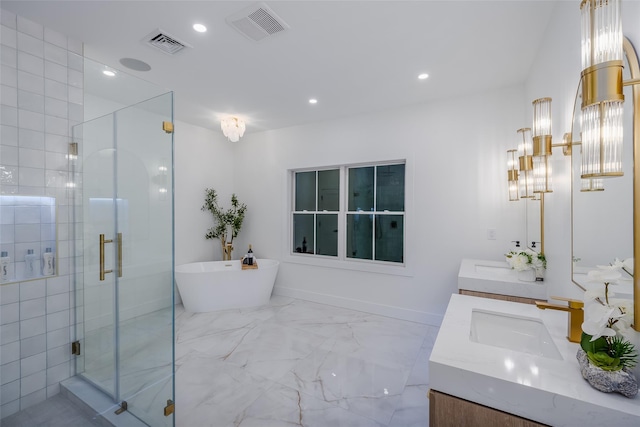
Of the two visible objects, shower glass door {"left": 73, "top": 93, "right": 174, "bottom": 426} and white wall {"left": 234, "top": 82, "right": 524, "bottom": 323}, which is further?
white wall {"left": 234, "top": 82, "right": 524, "bottom": 323}

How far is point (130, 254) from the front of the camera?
2086 millimetres

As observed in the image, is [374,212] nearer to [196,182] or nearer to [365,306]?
[365,306]

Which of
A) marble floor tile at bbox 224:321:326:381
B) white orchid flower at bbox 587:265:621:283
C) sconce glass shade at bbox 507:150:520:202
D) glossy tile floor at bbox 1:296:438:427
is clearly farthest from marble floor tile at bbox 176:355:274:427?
sconce glass shade at bbox 507:150:520:202

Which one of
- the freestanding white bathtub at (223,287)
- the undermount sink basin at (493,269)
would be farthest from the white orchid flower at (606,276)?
the freestanding white bathtub at (223,287)

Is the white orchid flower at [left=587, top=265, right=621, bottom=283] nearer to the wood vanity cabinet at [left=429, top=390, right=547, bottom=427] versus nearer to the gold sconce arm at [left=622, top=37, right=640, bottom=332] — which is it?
the gold sconce arm at [left=622, top=37, right=640, bottom=332]

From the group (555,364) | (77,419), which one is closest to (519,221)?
(555,364)

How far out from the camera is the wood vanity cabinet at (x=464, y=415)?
91 cm

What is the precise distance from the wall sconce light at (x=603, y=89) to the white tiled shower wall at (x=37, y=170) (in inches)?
119

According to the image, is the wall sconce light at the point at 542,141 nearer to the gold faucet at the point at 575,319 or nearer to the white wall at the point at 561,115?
the white wall at the point at 561,115

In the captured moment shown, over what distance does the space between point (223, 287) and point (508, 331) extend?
3.31 meters

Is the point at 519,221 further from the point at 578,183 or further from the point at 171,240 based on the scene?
the point at 171,240

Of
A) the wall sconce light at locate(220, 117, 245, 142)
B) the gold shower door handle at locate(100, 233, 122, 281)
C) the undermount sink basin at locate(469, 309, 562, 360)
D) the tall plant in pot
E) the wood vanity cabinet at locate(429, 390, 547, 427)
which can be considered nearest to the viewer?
the wood vanity cabinet at locate(429, 390, 547, 427)

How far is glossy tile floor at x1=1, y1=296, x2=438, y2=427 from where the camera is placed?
1938 millimetres

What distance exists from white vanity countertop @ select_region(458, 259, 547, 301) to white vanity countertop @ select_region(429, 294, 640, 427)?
94 cm
